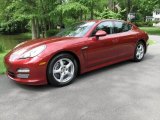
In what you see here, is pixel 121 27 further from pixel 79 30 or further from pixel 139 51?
pixel 79 30

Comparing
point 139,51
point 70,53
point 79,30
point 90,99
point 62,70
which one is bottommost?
point 90,99

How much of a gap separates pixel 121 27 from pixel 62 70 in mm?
2568

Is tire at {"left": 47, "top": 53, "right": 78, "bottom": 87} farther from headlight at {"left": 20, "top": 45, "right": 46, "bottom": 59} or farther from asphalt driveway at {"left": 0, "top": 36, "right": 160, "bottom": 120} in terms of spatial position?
headlight at {"left": 20, "top": 45, "right": 46, "bottom": 59}

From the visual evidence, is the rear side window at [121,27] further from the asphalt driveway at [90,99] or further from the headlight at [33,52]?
the headlight at [33,52]

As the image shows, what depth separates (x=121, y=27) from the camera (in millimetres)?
6648

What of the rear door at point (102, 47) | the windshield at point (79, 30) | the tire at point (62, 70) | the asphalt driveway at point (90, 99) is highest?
the windshield at point (79, 30)

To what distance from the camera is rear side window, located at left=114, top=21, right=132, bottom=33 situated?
6.42m

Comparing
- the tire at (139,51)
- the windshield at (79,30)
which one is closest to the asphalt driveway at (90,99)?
the windshield at (79,30)

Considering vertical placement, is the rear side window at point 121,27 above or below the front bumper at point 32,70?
above

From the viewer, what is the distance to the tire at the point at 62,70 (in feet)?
15.5

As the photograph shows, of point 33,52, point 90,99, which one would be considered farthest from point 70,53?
point 90,99

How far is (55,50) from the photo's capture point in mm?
4766

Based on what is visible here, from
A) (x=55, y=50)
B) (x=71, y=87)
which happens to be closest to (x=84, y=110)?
(x=71, y=87)

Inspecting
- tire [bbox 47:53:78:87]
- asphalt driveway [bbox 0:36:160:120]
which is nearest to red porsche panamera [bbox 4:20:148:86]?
tire [bbox 47:53:78:87]
